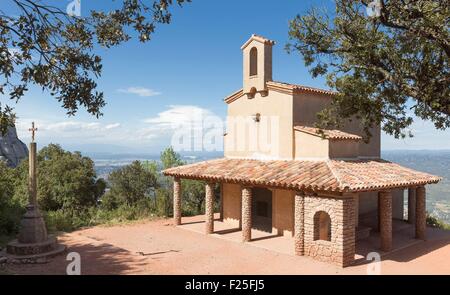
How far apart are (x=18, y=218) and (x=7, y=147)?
156ft

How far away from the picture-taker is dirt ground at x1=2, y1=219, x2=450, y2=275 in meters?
12.5

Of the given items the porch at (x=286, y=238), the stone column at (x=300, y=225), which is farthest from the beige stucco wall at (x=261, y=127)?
the porch at (x=286, y=238)

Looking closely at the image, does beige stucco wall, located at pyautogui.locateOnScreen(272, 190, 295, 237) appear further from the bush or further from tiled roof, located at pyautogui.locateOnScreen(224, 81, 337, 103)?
the bush

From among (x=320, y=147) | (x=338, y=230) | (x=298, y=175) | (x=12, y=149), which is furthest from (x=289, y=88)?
(x=12, y=149)

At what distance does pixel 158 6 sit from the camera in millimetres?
7969

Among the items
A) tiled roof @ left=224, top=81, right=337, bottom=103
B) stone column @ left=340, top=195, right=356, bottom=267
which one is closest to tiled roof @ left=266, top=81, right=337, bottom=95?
tiled roof @ left=224, top=81, right=337, bottom=103

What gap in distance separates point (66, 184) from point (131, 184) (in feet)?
18.6

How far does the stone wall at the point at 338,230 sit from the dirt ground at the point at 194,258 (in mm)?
377

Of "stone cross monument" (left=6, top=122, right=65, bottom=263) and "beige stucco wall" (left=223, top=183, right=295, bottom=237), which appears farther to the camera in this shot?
"beige stucco wall" (left=223, top=183, right=295, bottom=237)

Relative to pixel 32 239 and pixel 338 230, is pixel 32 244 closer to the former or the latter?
pixel 32 239

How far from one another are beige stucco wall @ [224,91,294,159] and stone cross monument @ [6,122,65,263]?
10.1 m

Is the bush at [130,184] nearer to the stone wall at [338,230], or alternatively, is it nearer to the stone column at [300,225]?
the stone column at [300,225]

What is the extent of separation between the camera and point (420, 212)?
1698 centimetres
